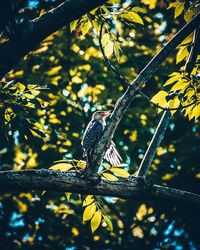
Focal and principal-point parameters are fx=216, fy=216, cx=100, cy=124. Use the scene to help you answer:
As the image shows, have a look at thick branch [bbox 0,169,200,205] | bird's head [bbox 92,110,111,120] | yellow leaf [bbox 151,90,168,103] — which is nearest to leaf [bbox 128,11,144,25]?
yellow leaf [bbox 151,90,168,103]

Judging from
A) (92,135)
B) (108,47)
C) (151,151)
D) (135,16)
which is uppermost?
(135,16)

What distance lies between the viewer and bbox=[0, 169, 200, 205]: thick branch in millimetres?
2260

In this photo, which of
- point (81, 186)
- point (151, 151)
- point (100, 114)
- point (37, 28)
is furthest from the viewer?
point (100, 114)

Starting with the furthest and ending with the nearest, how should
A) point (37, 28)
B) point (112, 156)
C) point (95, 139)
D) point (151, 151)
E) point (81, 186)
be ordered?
point (112, 156) → point (95, 139) → point (151, 151) → point (81, 186) → point (37, 28)

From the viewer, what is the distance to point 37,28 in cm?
205

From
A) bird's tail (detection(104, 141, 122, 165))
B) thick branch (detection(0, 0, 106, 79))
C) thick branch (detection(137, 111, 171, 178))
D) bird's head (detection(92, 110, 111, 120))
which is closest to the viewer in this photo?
thick branch (detection(0, 0, 106, 79))

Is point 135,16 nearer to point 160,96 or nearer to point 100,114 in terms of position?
point 160,96

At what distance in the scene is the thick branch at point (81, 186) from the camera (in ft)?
7.41

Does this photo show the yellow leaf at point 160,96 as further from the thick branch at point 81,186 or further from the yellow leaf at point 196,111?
the thick branch at point 81,186

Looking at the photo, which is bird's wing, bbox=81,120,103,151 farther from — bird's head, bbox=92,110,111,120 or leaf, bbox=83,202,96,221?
leaf, bbox=83,202,96,221

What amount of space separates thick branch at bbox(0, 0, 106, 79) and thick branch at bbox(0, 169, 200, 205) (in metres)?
1.07

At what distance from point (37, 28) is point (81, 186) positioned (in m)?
1.67

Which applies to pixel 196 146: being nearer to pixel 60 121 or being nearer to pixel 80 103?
pixel 80 103

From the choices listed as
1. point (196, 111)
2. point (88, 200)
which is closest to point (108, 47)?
point (196, 111)
